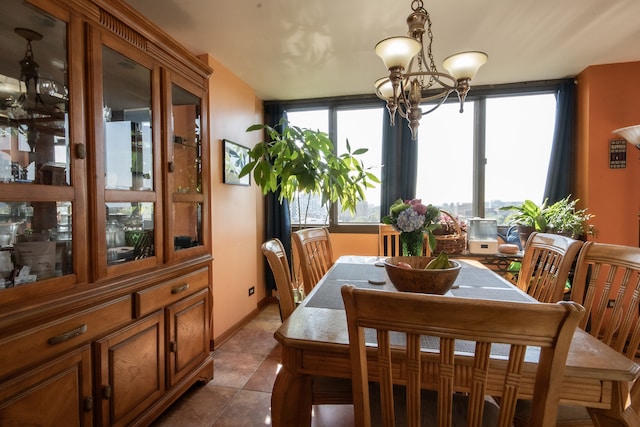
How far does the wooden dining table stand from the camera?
33.8 inches

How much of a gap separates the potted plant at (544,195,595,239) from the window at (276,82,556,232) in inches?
21.2

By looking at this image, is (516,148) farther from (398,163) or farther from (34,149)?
(34,149)

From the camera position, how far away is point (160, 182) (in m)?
1.74

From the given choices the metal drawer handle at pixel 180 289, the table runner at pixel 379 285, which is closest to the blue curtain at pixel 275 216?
the table runner at pixel 379 285

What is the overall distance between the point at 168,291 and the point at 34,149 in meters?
0.92

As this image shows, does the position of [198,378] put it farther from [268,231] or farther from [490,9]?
[490,9]

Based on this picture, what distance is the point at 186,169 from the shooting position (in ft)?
6.73

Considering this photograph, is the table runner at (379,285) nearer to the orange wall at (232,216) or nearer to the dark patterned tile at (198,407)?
the dark patterned tile at (198,407)

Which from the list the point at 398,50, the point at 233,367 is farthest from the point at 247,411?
the point at 398,50

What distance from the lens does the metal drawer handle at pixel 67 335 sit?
1.17 meters

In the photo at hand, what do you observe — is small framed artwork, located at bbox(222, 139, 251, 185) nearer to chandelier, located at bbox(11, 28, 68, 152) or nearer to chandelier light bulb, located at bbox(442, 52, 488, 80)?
chandelier, located at bbox(11, 28, 68, 152)

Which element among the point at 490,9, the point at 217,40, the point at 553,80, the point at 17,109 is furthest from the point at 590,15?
the point at 17,109

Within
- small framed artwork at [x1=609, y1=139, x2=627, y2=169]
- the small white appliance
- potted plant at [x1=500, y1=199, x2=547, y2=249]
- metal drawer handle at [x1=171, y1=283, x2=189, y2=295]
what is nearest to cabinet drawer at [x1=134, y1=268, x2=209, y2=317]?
metal drawer handle at [x1=171, y1=283, x2=189, y2=295]

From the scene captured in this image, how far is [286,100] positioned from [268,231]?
164 cm
